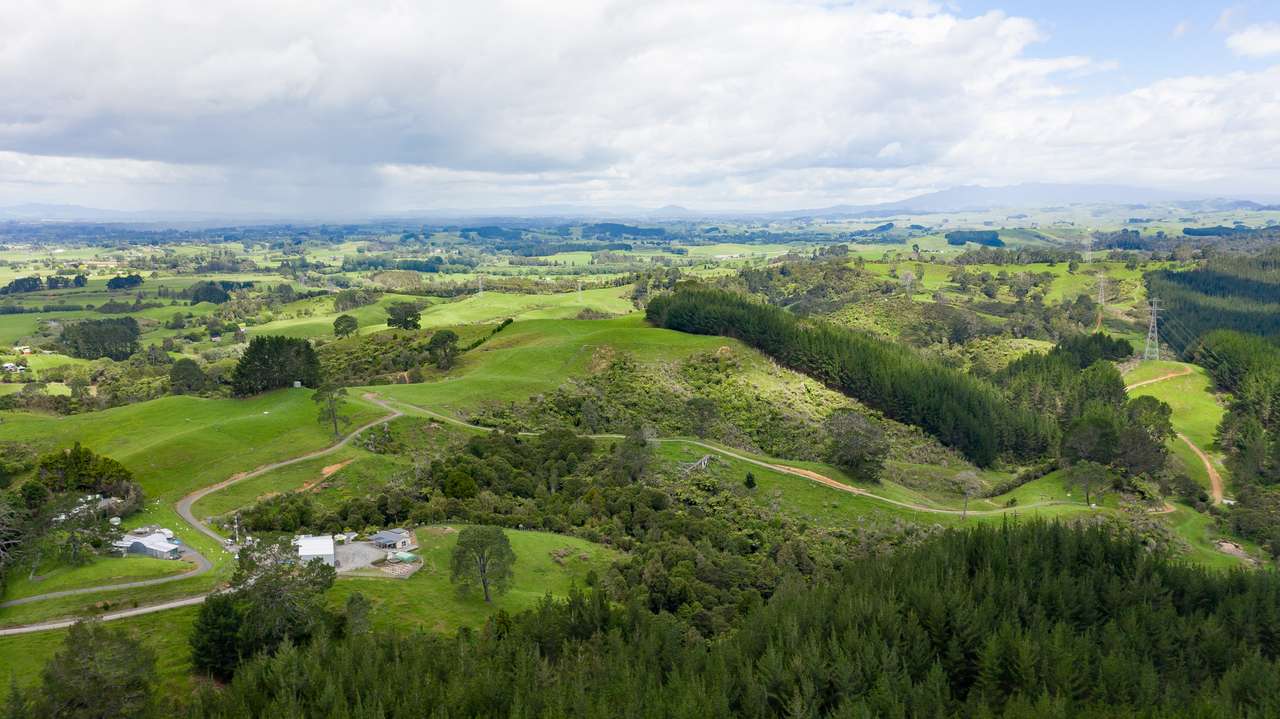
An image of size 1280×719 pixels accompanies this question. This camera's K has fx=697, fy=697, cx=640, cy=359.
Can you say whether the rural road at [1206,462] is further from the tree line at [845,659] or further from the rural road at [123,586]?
the rural road at [123,586]

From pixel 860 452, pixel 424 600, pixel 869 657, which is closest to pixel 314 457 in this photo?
pixel 424 600

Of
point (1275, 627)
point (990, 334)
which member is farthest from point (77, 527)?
point (990, 334)

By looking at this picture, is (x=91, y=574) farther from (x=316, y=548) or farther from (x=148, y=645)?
(x=316, y=548)

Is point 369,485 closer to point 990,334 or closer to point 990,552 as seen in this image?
point 990,552

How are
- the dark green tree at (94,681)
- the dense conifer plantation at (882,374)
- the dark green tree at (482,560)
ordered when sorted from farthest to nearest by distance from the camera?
the dense conifer plantation at (882,374), the dark green tree at (482,560), the dark green tree at (94,681)

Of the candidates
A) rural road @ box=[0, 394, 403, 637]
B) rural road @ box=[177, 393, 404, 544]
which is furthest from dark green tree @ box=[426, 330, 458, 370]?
rural road @ box=[0, 394, 403, 637]

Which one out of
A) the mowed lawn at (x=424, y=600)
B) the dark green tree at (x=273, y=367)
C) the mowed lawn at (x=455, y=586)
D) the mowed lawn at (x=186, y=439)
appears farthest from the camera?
the dark green tree at (x=273, y=367)

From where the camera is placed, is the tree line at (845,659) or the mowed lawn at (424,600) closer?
the tree line at (845,659)

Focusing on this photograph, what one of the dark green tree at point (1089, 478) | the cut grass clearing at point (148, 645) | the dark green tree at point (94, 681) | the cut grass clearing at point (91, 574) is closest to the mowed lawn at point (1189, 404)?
the dark green tree at point (1089, 478)
